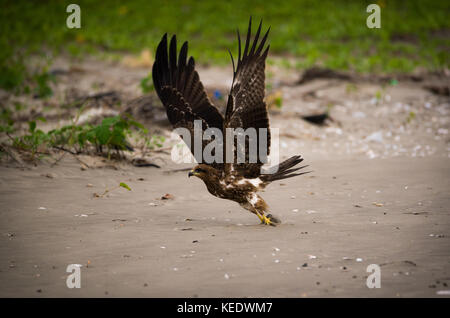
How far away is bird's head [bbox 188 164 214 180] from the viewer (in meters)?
5.03

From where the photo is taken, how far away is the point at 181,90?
17.8 feet

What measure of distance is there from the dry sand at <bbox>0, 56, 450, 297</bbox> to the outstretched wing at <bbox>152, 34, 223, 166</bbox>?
94 cm

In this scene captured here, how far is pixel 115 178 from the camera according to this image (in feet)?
21.7

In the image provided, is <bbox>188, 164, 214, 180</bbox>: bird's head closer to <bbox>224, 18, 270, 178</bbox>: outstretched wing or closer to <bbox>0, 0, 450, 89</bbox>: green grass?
<bbox>224, 18, 270, 178</bbox>: outstretched wing

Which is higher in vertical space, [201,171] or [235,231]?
[201,171]

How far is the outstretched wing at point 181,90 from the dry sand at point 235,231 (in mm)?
938

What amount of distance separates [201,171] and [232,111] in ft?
2.14

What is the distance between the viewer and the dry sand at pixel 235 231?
11.7ft

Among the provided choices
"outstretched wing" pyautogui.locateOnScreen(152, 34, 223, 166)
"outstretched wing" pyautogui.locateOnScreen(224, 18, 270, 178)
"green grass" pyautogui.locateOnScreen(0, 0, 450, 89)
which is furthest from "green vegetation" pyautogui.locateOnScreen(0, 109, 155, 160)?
"green grass" pyautogui.locateOnScreen(0, 0, 450, 89)

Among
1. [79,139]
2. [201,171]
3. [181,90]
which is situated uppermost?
[181,90]

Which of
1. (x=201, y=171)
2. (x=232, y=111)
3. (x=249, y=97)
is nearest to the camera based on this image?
(x=232, y=111)

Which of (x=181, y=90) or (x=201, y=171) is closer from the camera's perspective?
(x=201, y=171)

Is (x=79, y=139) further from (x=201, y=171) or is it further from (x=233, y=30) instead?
(x=233, y=30)

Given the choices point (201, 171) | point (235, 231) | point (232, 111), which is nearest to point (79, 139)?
point (201, 171)
